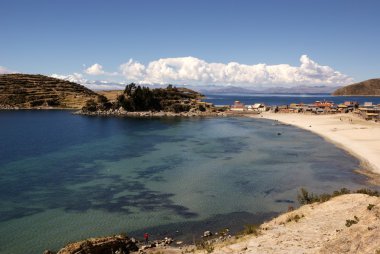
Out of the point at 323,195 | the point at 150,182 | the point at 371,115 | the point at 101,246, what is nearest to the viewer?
the point at 101,246

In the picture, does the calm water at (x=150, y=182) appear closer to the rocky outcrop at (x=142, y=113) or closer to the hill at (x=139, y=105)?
the rocky outcrop at (x=142, y=113)

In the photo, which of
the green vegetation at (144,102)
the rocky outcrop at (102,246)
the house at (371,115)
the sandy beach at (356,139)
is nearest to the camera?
the rocky outcrop at (102,246)

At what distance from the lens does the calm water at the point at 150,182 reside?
38.2m

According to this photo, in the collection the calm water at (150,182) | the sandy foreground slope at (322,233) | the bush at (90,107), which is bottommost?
the calm water at (150,182)

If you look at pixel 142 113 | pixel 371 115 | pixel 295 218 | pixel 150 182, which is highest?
pixel 142 113

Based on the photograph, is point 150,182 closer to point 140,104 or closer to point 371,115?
point 371,115

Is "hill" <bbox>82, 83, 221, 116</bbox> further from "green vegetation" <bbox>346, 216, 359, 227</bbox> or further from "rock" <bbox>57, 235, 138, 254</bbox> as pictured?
"green vegetation" <bbox>346, 216, 359, 227</bbox>

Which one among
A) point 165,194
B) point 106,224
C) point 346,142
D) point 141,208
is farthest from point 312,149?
point 106,224

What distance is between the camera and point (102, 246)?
91.4ft

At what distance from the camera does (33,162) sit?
70000mm

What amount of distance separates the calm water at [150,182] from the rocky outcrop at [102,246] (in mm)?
5383

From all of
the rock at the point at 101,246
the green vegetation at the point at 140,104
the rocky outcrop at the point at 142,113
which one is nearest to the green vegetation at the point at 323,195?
the rock at the point at 101,246

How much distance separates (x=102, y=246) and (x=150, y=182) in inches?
1096

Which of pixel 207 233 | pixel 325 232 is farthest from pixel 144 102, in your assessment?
pixel 325 232
